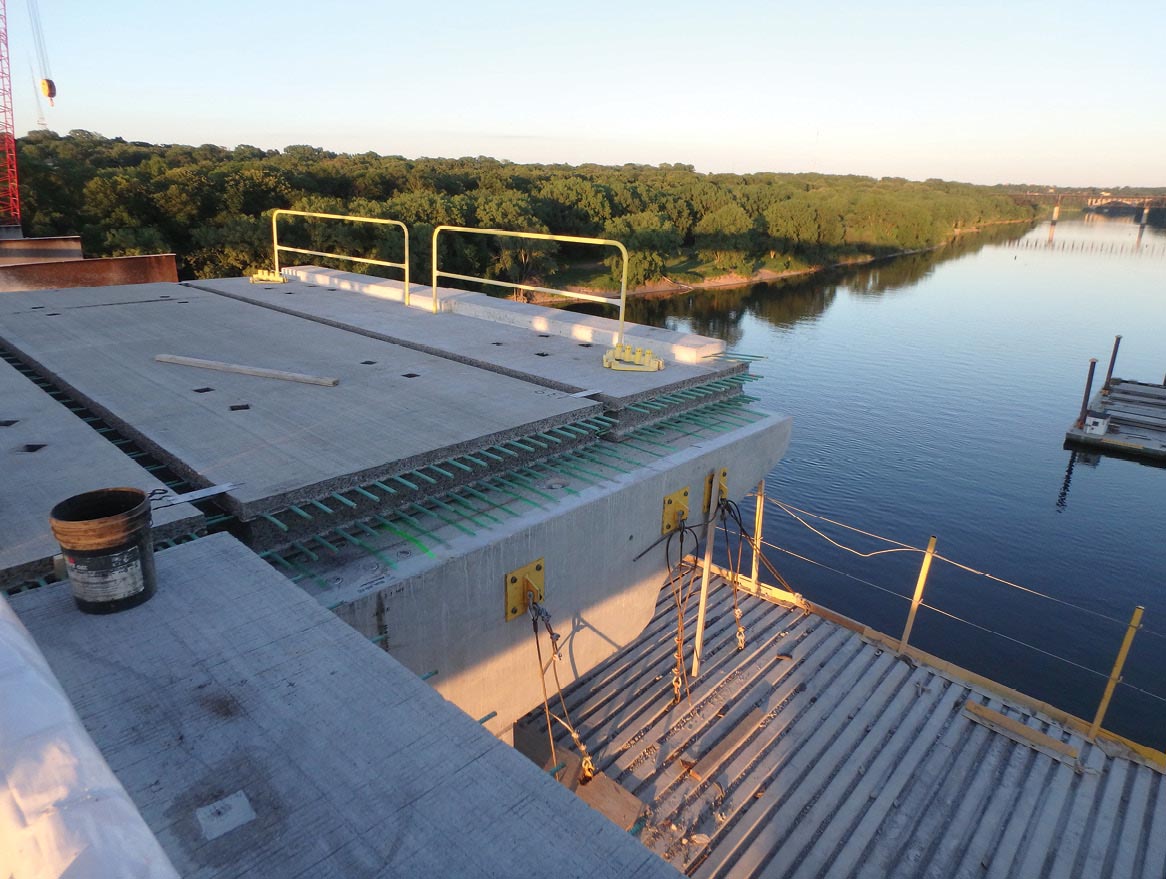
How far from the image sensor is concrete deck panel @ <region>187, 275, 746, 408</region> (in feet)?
27.9

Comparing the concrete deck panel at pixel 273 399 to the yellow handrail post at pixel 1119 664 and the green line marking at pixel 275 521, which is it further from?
the yellow handrail post at pixel 1119 664

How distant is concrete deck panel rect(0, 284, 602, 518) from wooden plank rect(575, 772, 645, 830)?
377 centimetres

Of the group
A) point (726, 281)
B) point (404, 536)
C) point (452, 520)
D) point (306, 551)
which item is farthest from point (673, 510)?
point (726, 281)

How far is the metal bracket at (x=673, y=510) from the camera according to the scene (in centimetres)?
730

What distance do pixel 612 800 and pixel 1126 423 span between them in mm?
29476

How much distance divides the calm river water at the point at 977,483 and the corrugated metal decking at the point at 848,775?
155 inches

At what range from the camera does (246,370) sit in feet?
27.3

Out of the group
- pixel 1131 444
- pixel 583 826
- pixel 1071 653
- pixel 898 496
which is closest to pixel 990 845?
pixel 583 826

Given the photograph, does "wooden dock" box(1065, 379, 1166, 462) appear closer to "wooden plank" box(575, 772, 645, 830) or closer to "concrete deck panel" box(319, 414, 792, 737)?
"concrete deck panel" box(319, 414, 792, 737)

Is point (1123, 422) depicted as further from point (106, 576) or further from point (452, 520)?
point (106, 576)

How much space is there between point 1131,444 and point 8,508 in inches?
1270

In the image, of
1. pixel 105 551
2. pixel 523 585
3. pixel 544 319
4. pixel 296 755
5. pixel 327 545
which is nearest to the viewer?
pixel 296 755

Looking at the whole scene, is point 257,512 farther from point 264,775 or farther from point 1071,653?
point 1071,653

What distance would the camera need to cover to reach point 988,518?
67.7ft
